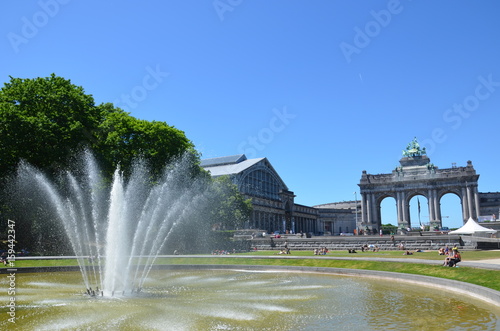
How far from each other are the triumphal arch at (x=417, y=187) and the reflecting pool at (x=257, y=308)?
9412 centimetres

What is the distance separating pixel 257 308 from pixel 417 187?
354 feet

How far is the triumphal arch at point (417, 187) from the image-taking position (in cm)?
10831

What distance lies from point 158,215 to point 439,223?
8177cm

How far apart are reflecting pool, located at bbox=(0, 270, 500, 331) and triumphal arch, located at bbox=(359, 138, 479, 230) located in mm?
94124

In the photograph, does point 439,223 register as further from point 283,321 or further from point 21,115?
point 283,321

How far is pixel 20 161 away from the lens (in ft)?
127

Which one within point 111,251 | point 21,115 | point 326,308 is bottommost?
point 326,308

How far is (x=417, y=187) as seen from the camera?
371 feet

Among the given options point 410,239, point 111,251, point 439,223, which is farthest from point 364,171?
point 111,251

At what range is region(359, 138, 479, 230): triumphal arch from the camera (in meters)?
108

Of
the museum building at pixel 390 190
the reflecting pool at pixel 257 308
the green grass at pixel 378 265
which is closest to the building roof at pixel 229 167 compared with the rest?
the museum building at pixel 390 190

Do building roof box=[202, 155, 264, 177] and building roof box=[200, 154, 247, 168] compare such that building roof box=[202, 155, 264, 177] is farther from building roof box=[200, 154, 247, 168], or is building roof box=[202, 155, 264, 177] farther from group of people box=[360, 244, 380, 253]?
group of people box=[360, 244, 380, 253]

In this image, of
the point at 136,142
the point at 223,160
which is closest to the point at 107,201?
the point at 136,142

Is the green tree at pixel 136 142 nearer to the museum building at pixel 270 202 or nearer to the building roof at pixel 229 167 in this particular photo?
the museum building at pixel 270 202
